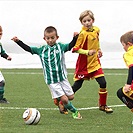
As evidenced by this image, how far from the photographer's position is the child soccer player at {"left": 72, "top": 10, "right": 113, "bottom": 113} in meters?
9.17

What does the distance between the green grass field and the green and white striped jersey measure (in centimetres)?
56

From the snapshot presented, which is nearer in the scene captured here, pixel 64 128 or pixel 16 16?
pixel 64 128

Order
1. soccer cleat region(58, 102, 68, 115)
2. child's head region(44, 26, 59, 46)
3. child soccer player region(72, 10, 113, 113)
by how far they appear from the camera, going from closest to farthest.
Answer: child's head region(44, 26, 59, 46)
soccer cleat region(58, 102, 68, 115)
child soccer player region(72, 10, 113, 113)

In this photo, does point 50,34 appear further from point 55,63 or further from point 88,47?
point 88,47

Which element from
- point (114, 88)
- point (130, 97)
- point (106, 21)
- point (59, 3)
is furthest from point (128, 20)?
point (130, 97)

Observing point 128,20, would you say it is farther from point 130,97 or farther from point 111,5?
point 130,97

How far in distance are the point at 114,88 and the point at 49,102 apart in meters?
3.15

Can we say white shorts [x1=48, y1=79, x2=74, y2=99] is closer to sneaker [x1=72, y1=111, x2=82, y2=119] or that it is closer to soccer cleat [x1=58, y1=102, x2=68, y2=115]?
sneaker [x1=72, y1=111, x2=82, y2=119]

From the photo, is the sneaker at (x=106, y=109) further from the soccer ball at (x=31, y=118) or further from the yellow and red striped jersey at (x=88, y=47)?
the soccer ball at (x=31, y=118)

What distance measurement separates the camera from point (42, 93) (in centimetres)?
1238

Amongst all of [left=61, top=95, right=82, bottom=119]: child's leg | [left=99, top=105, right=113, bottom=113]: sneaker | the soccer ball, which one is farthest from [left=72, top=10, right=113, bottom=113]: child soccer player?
the soccer ball

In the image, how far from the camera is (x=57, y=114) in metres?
8.93

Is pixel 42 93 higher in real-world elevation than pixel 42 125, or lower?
lower

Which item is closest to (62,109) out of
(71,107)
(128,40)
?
(71,107)
